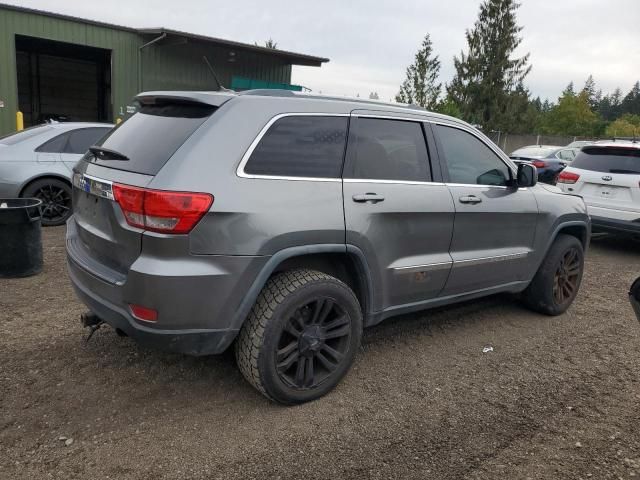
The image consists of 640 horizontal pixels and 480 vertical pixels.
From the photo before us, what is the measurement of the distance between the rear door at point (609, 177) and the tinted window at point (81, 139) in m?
7.30

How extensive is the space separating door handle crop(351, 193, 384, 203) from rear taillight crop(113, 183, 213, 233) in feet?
3.19

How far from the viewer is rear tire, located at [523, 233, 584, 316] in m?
4.86

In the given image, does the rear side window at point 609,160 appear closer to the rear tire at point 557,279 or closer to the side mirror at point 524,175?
the rear tire at point 557,279

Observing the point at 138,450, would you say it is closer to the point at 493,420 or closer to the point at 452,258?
the point at 493,420

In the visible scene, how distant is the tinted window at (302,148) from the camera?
9.75ft

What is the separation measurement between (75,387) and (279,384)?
51.2 inches

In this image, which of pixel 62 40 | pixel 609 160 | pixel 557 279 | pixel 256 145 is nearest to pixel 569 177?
pixel 609 160

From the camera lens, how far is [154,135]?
10.2ft

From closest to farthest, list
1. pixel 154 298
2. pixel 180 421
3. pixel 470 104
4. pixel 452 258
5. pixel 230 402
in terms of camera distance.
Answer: pixel 154 298, pixel 180 421, pixel 230 402, pixel 452 258, pixel 470 104

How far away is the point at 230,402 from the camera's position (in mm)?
3219

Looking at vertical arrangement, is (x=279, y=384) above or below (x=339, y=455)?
above

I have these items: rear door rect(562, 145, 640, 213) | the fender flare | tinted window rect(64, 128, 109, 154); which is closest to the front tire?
the fender flare

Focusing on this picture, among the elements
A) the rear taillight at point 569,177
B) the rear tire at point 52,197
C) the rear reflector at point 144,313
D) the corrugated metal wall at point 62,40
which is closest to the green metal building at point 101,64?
the corrugated metal wall at point 62,40

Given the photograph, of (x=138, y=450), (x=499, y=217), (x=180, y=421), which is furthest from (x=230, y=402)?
(x=499, y=217)
